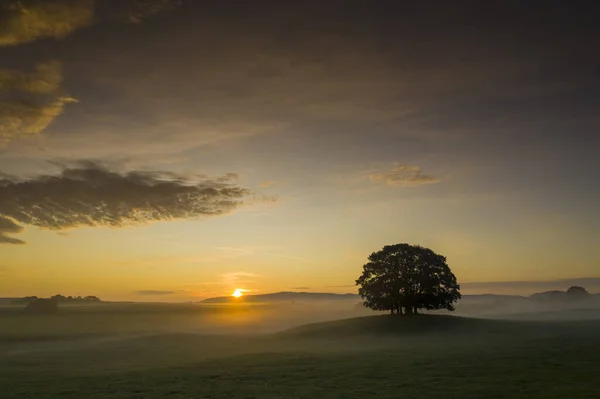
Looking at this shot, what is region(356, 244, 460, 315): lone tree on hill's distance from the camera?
262 feet

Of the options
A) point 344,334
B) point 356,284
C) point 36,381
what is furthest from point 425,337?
point 36,381

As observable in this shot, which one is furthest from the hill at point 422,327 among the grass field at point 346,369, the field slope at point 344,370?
the field slope at point 344,370

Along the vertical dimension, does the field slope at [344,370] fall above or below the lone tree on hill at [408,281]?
below

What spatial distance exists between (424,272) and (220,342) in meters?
36.0

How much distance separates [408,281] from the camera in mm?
80000

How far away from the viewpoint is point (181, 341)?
73.7 metres

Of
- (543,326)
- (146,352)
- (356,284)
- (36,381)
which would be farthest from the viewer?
(356,284)

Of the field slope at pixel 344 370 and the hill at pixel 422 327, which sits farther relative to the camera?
the hill at pixel 422 327

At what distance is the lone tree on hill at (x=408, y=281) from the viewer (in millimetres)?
79938

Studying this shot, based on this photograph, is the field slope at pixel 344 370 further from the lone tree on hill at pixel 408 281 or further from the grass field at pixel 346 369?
the lone tree on hill at pixel 408 281

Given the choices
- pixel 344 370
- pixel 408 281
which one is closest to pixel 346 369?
pixel 344 370

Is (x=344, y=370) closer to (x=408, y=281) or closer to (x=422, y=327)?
(x=422, y=327)

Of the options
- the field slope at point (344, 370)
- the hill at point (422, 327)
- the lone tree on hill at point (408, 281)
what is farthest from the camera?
the lone tree on hill at point (408, 281)

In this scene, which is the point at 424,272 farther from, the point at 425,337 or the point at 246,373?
the point at 246,373
